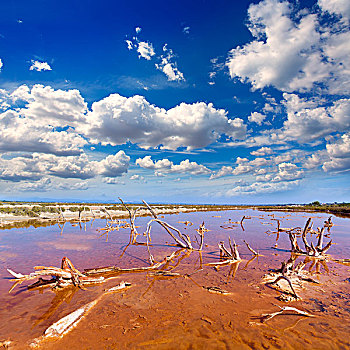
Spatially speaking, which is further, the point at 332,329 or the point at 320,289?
the point at 320,289

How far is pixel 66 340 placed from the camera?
16.9ft

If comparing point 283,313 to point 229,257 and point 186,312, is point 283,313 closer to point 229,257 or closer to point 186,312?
point 186,312

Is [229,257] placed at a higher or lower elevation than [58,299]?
lower

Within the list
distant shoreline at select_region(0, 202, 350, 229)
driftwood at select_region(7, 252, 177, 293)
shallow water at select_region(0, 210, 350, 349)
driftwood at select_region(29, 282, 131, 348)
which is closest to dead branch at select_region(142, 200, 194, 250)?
shallow water at select_region(0, 210, 350, 349)

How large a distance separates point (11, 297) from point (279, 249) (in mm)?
17602

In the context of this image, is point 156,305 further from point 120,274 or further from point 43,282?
point 43,282

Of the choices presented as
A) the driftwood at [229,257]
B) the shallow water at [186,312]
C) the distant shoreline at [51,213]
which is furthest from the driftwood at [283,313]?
the distant shoreline at [51,213]

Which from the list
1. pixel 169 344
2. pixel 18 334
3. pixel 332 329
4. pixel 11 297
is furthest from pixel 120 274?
pixel 332 329

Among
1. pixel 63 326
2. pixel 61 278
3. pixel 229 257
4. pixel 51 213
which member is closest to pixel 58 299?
pixel 61 278

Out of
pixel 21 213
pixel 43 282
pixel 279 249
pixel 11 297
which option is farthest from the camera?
pixel 21 213

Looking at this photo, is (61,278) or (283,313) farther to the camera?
(61,278)

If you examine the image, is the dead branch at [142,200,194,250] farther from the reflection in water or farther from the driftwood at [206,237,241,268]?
the reflection in water

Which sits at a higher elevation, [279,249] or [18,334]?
[18,334]

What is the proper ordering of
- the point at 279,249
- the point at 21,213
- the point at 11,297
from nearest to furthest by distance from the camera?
the point at 11,297 → the point at 279,249 → the point at 21,213
